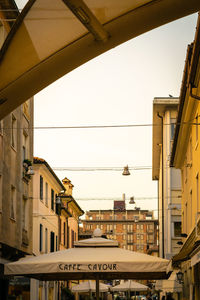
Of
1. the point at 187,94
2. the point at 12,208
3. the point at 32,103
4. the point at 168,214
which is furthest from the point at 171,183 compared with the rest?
the point at 187,94

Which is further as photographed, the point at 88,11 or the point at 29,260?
the point at 29,260

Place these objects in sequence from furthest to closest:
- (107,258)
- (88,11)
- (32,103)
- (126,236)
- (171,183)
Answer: (126,236) → (171,183) → (32,103) → (107,258) → (88,11)

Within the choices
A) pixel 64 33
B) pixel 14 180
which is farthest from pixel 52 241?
pixel 64 33

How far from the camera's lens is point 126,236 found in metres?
159

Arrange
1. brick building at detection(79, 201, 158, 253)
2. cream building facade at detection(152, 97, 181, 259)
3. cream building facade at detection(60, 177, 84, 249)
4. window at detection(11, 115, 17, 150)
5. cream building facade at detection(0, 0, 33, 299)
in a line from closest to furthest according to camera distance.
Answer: cream building facade at detection(0, 0, 33, 299)
window at detection(11, 115, 17, 150)
cream building facade at detection(152, 97, 181, 259)
cream building facade at detection(60, 177, 84, 249)
brick building at detection(79, 201, 158, 253)

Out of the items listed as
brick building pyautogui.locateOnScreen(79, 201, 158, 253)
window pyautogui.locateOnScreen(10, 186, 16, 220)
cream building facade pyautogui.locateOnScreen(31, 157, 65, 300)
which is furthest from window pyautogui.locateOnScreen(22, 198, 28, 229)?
brick building pyautogui.locateOnScreen(79, 201, 158, 253)

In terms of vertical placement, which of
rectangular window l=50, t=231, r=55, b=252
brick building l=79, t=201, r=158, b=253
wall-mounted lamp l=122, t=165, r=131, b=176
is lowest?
rectangular window l=50, t=231, r=55, b=252

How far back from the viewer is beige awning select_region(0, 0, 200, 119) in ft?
16.1

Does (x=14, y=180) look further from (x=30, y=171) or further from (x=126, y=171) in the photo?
(x=126, y=171)

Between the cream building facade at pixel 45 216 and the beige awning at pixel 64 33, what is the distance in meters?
27.8

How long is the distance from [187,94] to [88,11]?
12573mm

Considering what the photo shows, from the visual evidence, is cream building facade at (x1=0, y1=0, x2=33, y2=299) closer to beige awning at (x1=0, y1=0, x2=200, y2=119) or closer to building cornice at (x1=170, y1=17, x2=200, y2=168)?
building cornice at (x1=170, y1=17, x2=200, y2=168)

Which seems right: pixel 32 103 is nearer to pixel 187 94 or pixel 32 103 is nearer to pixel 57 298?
pixel 187 94

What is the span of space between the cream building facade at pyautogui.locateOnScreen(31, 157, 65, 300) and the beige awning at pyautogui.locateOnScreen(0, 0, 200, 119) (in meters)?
27.8
